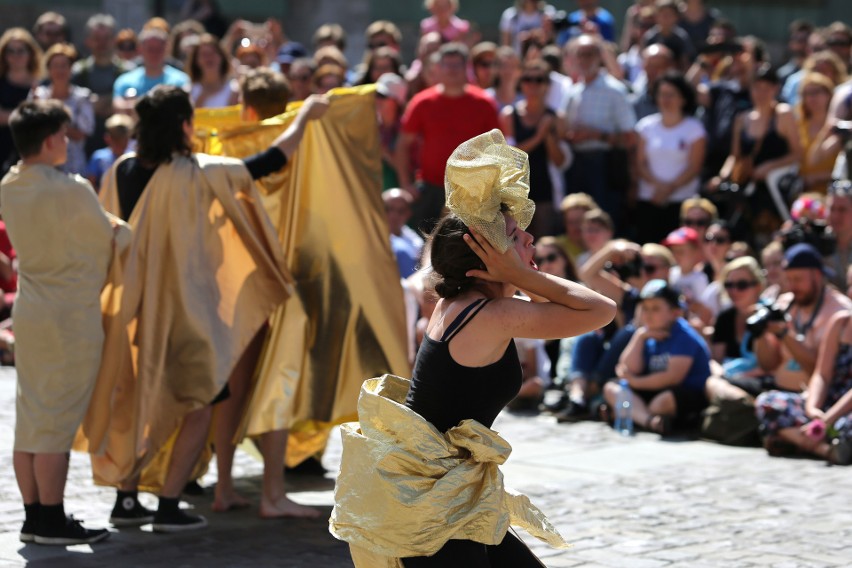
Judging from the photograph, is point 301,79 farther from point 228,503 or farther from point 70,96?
point 228,503

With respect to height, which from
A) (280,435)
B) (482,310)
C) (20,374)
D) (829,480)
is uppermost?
(482,310)

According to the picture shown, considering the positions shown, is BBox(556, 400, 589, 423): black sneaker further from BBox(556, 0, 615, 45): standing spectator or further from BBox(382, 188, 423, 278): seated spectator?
BBox(556, 0, 615, 45): standing spectator

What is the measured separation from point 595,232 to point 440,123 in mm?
1850

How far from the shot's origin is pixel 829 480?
776cm

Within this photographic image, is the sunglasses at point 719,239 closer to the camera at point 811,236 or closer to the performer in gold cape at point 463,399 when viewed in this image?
the camera at point 811,236

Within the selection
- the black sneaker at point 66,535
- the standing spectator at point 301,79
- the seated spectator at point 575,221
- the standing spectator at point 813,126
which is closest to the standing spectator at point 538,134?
the seated spectator at point 575,221

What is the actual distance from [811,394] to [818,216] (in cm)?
213

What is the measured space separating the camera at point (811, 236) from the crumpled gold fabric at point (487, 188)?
5.93m

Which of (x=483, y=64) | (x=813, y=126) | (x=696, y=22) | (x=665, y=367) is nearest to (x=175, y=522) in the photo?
(x=665, y=367)

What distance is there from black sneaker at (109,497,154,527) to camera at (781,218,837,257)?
4.93 meters

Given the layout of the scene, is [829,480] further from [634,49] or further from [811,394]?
[634,49]

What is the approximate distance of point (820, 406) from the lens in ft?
27.9

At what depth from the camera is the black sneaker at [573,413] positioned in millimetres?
9734

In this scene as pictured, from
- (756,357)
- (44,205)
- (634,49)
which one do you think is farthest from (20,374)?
(634,49)
